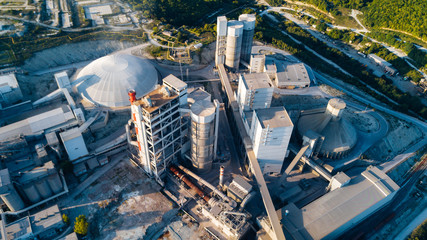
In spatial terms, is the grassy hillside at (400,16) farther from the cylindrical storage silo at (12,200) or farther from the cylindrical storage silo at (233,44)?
the cylindrical storage silo at (12,200)

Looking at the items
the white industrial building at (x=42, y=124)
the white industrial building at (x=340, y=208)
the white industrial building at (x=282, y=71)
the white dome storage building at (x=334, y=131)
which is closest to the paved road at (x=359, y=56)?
the white industrial building at (x=282, y=71)

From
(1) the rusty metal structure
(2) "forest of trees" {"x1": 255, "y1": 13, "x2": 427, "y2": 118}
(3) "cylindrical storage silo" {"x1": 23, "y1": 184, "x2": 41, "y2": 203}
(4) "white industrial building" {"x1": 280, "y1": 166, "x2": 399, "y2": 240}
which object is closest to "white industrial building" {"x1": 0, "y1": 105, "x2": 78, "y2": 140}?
(3) "cylindrical storage silo" {"x1": 23, "y1": 184, "x2": 41, "y2": 203}

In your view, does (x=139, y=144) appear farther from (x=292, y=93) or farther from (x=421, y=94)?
(x=421, y=94)

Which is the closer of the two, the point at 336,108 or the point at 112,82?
the point at 336,108

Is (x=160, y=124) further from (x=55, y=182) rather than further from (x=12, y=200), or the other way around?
(x=12, y=200)

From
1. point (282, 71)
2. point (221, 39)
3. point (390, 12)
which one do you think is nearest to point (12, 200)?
point (221, 39)

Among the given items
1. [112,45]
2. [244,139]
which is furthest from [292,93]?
[112,45]
